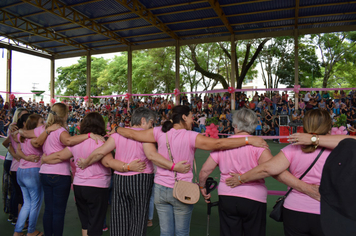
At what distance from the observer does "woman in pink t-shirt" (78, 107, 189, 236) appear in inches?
93.7

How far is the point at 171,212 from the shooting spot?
88.2 inches

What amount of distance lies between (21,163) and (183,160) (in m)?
2.16

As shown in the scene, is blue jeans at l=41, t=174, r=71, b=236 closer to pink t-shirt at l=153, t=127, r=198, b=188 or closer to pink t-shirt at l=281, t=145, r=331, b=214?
pink t-shirt at l=153, t=127, r=198, b=188

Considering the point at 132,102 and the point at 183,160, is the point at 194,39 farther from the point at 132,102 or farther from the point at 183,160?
the point at 183,160

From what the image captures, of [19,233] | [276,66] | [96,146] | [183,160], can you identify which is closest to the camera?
[183,160]

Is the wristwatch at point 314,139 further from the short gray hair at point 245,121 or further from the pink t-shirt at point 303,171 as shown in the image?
the short gray hair at point 245,121

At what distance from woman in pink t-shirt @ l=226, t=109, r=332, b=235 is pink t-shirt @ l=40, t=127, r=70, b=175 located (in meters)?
2.06

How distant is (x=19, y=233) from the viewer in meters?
3.06

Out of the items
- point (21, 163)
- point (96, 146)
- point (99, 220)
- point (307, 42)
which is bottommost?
point (99, 220)

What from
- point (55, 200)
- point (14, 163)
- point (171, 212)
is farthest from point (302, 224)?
point (14, 163)

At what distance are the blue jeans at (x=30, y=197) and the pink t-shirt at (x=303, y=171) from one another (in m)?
2.75

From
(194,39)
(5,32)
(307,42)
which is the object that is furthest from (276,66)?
(5,32)

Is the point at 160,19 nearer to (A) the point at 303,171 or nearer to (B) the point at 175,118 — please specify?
(B) the point at 175,118

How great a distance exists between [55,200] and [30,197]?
0.62 m
